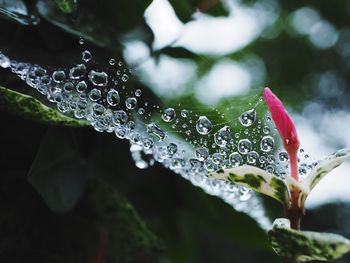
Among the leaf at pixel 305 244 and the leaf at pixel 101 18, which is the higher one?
the leaf at pixel 101 18

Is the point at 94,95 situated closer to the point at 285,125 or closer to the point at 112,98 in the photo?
the point at 112,98

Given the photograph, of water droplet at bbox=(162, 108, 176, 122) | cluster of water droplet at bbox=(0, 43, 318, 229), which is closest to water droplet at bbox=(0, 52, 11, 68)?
cluster of water droplet at bbox=(0, 43, 318, 229)

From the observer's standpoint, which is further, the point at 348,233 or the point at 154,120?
the point at 348,233

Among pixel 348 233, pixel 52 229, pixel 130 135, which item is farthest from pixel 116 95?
pixel 348 233

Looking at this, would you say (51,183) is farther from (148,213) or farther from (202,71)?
(202,71)

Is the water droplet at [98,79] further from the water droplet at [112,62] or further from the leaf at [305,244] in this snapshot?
the leaf at [305,244]

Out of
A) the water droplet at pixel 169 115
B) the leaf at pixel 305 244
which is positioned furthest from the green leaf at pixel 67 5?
the leaf at pixel 305 244
